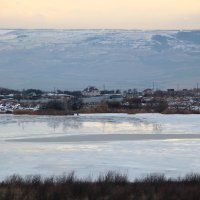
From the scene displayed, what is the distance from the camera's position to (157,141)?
20906 millimetres

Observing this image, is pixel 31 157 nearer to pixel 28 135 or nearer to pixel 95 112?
pixel 28 135

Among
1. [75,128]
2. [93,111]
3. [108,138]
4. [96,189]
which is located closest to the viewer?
[96,189]

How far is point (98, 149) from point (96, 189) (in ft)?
21.8

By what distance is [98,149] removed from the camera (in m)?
18.4

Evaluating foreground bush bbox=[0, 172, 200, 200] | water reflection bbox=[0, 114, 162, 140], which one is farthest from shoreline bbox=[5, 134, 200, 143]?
foreground bush bbox=[0, 172, 200, 200]

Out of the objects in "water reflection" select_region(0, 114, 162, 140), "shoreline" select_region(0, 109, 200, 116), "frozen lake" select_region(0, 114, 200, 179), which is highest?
"shoreline" select_region(0, 109, 200, 116)

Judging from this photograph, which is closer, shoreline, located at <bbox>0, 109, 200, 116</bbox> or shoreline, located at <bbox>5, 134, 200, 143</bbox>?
shoreline, located at <bbox>5, 134, 200, 143</bbox>

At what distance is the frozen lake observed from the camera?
1461 cm

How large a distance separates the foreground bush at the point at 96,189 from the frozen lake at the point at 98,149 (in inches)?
49.0

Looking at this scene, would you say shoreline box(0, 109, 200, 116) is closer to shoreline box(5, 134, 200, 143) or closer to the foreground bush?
shoreline box(5, 134, 200, 143)

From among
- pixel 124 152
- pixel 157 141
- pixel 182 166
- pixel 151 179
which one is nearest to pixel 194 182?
pixel 151 179

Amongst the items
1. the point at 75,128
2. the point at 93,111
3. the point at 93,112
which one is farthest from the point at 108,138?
the point at 93,111

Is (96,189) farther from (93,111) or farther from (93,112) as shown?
(93,111)

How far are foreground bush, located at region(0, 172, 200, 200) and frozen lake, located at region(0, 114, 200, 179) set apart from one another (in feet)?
4.08
